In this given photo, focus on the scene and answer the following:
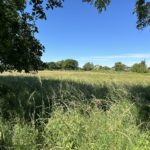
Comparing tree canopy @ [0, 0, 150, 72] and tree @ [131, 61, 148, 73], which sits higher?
tree canopy @ [0, 0, 150, 72]

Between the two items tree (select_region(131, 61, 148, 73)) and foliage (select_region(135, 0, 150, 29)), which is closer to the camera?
foliage (select_region(135, 0, 150, 29))

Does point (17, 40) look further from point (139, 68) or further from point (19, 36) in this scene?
point (139, 68)

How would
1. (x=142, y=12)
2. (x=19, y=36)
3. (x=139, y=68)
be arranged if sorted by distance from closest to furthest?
(x=19, y=36)
(x=142, y=12)
(x=139, y=68)

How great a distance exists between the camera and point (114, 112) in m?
6.88

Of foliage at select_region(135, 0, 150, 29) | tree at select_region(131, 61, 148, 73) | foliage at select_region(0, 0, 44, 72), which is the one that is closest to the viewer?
foliage at select_region(0, 0, 44, 72)

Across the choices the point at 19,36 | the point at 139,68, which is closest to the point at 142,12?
the point at 19,36

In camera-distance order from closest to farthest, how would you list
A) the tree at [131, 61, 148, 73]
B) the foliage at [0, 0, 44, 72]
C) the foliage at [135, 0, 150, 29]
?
1. the foliage at [0, 0, 44, 72]
2. the foliage at [135, 0, 150, 29]
3. the tree at [131, 61, 148, 73]

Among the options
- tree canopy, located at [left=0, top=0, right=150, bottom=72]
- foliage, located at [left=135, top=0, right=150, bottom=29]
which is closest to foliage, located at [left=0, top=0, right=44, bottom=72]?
tree canopy, located at [left=0, top=0, right=150, bottom=72]

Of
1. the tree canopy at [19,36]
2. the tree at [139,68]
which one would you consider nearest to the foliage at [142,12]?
the tree canopy at [19,36]

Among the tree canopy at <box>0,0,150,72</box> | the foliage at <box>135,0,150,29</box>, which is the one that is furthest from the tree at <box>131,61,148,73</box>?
the tree canopy at <box>0,0,150,72</box>

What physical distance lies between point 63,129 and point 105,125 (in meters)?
0.72

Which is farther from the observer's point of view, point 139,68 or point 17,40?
point 139,68

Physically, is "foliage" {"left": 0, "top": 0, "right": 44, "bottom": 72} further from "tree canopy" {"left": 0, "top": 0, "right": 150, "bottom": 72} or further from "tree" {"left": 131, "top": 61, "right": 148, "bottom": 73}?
"tree" {"left": 131, "top": 61, "right": 148, "bottom": 73}

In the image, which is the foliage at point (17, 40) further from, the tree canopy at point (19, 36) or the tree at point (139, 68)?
the tree at point (139, 68)
